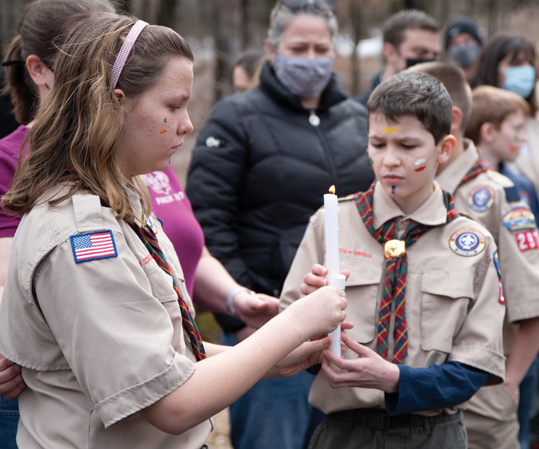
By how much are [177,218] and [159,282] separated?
2.39ft

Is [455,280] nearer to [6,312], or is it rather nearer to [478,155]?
[478,155]

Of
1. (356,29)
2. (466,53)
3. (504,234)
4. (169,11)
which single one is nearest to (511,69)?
(466,53)

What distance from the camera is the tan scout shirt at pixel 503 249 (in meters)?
2.63

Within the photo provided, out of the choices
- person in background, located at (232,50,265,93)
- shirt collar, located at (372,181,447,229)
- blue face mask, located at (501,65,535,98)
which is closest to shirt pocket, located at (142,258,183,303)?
shirt collar, located at (372,181,447,229)

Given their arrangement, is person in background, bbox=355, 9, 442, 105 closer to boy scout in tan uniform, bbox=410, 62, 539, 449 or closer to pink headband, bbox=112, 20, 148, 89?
boy scout in tan uniform, bbox=410, 62, 539, 449

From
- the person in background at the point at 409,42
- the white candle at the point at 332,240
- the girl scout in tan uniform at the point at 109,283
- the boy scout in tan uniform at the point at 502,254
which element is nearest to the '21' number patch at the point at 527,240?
the boy scout in tan uniform at the point at 502,254

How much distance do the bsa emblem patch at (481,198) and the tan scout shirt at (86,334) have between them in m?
1.73

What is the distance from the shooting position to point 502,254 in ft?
8.92

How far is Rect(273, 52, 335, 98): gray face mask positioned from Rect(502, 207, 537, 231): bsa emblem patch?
1.23 meters

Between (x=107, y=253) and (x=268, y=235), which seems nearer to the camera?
(x=107, y=253)

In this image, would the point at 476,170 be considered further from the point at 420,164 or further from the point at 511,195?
the point at 420,164

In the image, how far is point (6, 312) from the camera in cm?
162

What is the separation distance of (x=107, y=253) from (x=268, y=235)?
5.77ft

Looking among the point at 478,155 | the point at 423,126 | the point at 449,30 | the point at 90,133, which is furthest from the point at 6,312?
the point at 449,30
